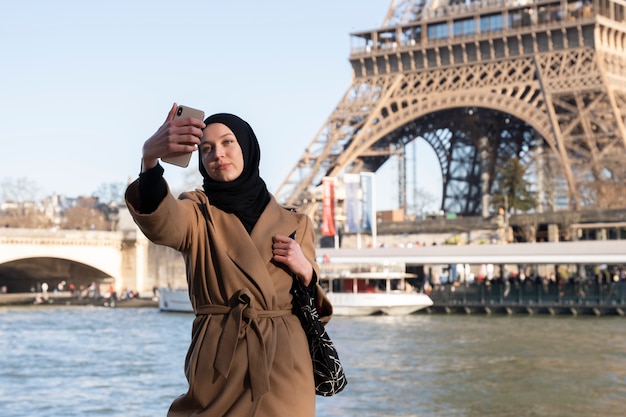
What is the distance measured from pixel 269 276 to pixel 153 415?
9.96 m

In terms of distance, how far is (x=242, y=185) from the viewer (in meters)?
3.77

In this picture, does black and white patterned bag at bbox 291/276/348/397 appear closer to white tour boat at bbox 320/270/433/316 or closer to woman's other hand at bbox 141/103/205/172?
woman's other hand at bbox 141/103/205/172

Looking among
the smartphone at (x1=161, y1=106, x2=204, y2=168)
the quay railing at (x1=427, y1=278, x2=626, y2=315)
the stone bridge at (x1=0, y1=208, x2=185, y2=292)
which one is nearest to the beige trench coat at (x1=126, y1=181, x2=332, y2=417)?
the smartphone at (x1=161, y1=106, x2=204, y2=168)

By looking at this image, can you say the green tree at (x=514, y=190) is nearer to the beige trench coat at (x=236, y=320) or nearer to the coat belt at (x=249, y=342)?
the beige trench coat at (x=236, y=320)

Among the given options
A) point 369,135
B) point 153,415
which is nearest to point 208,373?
point 153,415

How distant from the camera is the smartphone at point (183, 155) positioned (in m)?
3.50

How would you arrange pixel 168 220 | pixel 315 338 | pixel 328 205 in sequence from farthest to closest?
pixel 328 205 → pixel 315 338 → pixel 168 220

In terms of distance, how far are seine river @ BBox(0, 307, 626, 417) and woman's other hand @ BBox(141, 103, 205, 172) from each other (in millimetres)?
10215

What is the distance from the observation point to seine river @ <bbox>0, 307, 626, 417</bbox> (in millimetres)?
14484

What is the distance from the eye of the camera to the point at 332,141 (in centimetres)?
5078

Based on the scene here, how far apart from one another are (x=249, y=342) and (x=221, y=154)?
0.57 metres

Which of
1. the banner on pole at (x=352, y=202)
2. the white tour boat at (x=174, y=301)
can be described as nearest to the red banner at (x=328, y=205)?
the banner on pole at (x=352, y=202)

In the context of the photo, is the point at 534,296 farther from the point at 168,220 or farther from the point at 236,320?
the point at 168,220

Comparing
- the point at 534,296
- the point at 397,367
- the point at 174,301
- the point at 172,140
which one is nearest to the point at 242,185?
the point at 172,140
